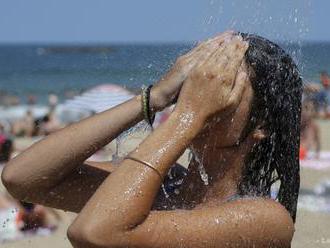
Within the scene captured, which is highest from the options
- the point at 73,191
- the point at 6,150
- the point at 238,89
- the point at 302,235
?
the point at 238,89

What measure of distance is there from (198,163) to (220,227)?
11.1 inches

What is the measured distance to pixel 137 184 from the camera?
6.34ft

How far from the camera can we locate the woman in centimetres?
194

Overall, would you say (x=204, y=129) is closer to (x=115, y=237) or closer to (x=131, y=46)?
(x=115, y=237)

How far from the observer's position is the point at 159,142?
199cm

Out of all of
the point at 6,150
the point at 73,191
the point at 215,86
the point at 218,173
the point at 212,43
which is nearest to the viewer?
the point at 215,86

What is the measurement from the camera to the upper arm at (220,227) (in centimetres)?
196

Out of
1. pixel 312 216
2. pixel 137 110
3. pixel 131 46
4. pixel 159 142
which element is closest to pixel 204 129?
pixel 159 142

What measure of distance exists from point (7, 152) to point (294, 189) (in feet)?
26.1

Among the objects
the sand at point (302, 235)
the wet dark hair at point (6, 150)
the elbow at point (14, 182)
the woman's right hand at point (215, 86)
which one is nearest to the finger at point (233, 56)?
the woman's right hand at point (215, 86)

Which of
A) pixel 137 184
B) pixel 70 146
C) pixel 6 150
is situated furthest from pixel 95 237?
pixel 6 150

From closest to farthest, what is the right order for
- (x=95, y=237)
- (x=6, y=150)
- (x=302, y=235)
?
1. (x=95, y=237)
2. (x=302, y=235)
3. (x=6, y=150)

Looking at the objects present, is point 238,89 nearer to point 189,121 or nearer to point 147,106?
point 189,121

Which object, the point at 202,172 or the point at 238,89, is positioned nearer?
the point at 238,89
